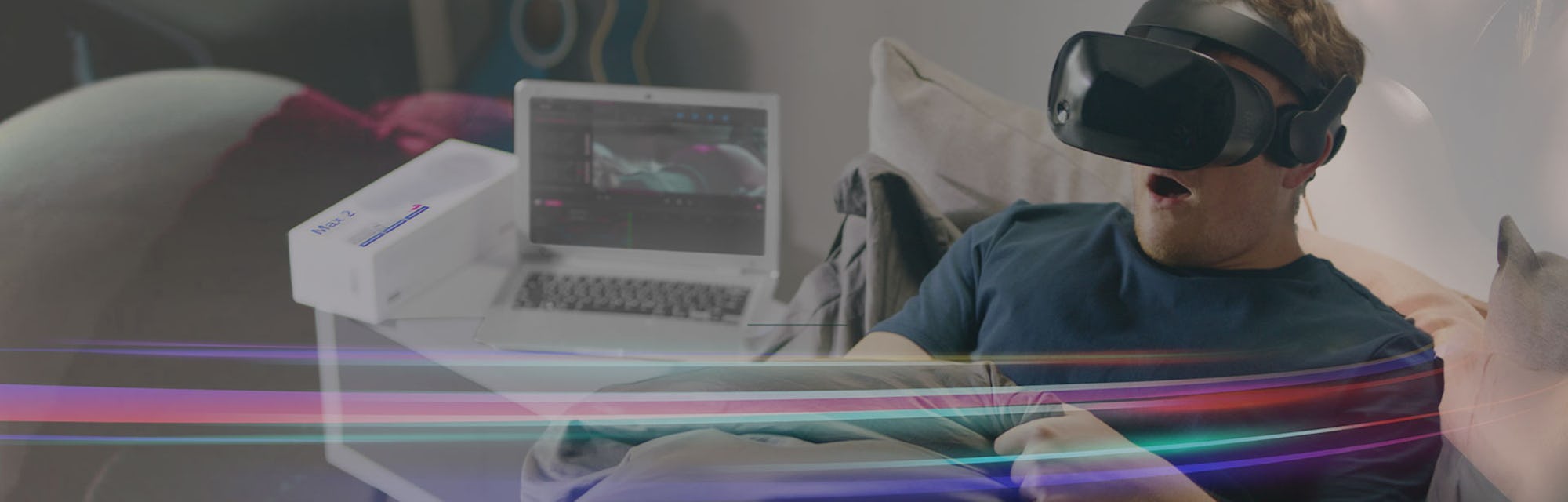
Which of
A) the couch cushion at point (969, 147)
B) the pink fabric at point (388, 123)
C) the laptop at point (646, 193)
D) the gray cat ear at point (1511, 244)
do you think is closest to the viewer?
the gray cat ear at point (1511, 244)

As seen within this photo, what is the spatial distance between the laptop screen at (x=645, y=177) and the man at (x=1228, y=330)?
513 millimetres

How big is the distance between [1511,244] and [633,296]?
3.10 feet

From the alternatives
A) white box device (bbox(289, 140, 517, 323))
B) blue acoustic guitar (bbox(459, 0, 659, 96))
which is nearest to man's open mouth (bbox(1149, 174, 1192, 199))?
white box device (bbox(289, 140, 517, 323))

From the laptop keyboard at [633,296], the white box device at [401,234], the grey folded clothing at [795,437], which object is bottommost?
the laptop keyboard at [633,296]

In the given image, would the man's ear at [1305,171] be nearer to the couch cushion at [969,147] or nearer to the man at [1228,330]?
the man at [1228,330]

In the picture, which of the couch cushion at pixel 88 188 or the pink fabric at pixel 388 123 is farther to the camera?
the pink fabric at pixel 388 123

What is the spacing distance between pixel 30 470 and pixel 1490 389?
1.65 metres

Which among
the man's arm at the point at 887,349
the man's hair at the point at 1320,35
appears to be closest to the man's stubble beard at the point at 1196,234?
the man's hair at the point at 1320,35

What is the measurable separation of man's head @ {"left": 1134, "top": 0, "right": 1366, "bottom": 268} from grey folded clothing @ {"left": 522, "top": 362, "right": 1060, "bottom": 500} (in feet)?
0.58

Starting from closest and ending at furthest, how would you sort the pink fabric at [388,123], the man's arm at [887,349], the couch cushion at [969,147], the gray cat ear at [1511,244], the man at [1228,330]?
1. the gray cat ear at [1511,244]
2. the man at [1228,330]
3. the man's arm at [887,349]
4. the couch cushion at [969,147]
5. the pink fabric at [388,123]

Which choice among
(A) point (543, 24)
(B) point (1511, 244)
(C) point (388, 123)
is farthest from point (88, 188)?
(B) point (1511, 244)

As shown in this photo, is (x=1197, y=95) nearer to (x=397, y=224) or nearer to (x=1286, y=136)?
(x=1286, y=136)

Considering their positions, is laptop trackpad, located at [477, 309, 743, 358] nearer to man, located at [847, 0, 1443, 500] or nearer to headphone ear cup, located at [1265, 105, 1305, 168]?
man, located at [847, 0, 1443, 500]

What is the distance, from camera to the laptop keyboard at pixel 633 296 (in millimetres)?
1446
